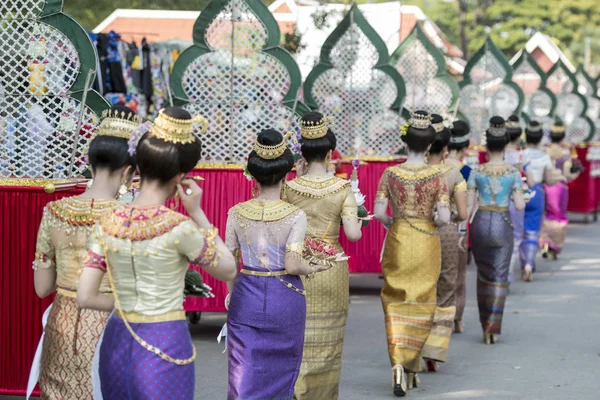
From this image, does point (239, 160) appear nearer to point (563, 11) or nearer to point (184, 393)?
point (184, 393)

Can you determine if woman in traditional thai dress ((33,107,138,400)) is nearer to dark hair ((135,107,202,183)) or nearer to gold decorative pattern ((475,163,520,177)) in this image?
dark hair ((135,107,202,183))

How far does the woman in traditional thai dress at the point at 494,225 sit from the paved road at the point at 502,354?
0.30 metres

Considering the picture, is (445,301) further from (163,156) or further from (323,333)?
(163,156)

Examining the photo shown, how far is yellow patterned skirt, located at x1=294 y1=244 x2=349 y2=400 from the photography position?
5.54m

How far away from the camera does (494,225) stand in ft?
27.6

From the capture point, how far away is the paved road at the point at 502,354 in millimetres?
6676

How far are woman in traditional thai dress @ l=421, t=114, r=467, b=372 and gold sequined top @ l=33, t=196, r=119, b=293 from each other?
10.8ft

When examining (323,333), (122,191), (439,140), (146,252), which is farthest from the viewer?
(439,140)

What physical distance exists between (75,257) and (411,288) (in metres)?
3.15

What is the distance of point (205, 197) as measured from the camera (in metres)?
7.81

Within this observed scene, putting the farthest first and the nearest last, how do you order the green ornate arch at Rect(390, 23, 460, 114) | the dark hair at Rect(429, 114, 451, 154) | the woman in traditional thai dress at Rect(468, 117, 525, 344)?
1. the green ornate arch at Rect(390, 23, 460, 114)
2. the woman in traditional thai dress at Rect(468, 117, 525, 344)
3. the dark hair at Rect(429, 114, 451, 154)

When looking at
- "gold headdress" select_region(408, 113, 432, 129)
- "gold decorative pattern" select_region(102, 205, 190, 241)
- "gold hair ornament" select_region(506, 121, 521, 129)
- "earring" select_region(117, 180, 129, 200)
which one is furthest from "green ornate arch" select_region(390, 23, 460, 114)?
"gold decorative pattern" select_region(102, 205, 190, 241)

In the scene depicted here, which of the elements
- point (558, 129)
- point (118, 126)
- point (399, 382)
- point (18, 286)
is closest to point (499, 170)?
point (399, 382)

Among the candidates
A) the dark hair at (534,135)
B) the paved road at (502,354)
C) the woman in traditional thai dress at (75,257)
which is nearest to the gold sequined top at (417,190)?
the paved road at (502,354)
